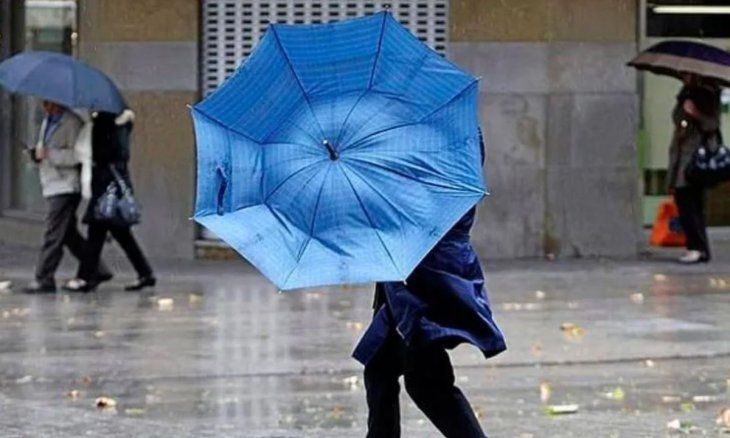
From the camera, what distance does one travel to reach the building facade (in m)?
16.0

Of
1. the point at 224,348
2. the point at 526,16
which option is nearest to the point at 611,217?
the point at 526,16

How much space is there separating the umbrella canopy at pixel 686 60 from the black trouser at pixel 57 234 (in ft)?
16.1

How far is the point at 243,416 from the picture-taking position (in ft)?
30.2

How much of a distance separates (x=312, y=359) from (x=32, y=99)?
304 inches

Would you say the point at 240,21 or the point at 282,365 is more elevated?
the point at 240,21

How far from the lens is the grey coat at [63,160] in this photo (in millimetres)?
13523

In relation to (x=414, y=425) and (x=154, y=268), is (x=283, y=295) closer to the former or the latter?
(x=154, y=268)

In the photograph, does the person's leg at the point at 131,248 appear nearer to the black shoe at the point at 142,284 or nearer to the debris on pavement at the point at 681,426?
the black shoe at the point at 142,284

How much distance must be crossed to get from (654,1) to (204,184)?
1098 centimetres

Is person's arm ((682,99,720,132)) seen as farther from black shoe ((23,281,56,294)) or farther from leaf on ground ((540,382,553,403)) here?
leaf on ground ((540,382,553,403))

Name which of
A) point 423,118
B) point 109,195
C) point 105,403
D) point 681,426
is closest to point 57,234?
point 109,195

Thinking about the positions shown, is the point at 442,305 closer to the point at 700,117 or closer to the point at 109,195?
the point at 109,195

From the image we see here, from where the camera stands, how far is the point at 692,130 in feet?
51.6

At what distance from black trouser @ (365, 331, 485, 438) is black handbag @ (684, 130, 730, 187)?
900 cm
